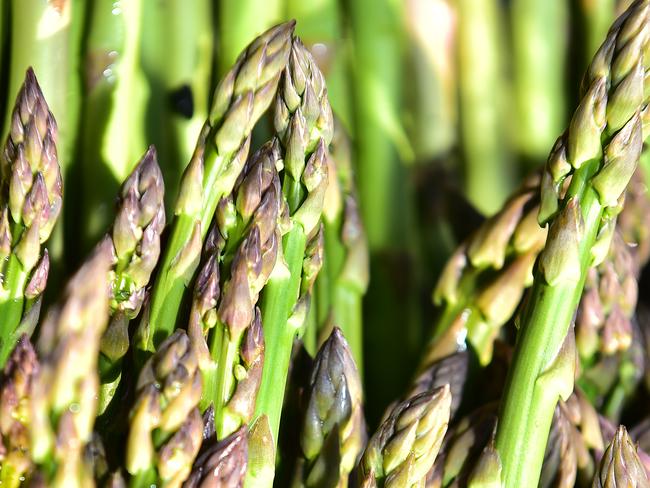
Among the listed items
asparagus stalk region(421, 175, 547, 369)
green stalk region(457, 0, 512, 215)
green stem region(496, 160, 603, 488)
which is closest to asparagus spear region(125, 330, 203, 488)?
green stem region(496, 160, 603, 488)

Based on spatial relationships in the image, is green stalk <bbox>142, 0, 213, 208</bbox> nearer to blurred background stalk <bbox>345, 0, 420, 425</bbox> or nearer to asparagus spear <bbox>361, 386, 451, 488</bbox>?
blurred background stalk <bbox>345, 0, 420, 425</bbox>

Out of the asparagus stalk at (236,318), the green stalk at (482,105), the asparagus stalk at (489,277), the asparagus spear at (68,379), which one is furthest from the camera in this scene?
the green stalk at (482,105)

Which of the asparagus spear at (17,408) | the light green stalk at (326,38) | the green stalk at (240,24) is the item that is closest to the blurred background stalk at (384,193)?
the light green stalk at (326,38)

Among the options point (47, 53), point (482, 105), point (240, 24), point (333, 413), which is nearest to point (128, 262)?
point (333, 413)

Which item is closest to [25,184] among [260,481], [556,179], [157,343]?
[157,343]

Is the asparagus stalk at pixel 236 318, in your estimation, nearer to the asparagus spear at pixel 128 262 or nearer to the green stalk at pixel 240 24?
the asparagus spear at pixel 128 262

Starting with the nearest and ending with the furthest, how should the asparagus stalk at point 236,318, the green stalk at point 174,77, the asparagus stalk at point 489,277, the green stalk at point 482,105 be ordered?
1. the asparagus stalk at point 236,318
2. the asparagus stalk at point 489,277
3. the green stalk at point 174,77
4. the green stalk at point 482,105

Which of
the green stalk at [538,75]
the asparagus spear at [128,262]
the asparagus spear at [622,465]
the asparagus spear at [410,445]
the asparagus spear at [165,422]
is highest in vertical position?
the green stalk at [538,75]
